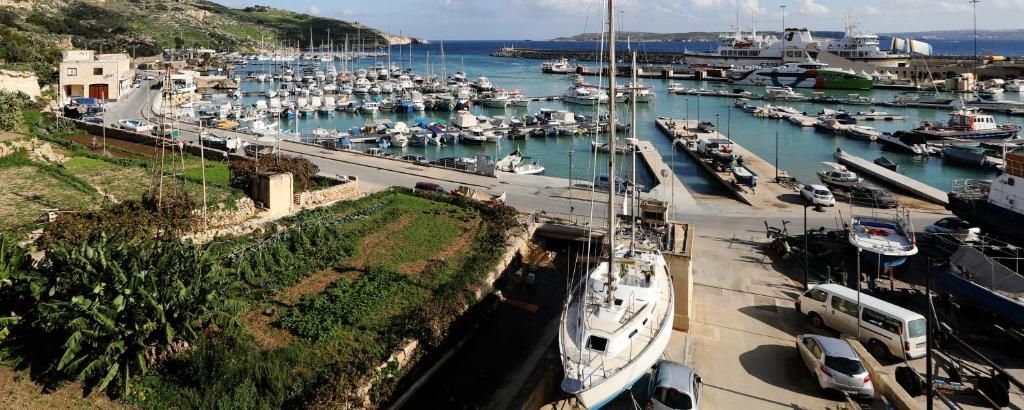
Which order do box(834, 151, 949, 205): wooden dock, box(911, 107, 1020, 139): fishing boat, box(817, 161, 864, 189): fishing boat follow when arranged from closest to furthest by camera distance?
box(834, 151, 949, 205): wooden dock
box(817, 161, 864, 189): fishing boat
box(911, 107, 1020, 139): fishing boat

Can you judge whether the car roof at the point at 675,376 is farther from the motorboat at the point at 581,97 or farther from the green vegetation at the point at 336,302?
the motorboat at the point at 581,97

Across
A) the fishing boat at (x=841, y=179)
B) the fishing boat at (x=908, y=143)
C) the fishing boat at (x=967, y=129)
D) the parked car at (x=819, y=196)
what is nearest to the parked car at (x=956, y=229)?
the parked car at (x=819, y=196)

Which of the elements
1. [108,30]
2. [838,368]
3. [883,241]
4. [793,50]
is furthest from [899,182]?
[108,30]

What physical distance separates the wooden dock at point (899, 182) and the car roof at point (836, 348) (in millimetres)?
19108

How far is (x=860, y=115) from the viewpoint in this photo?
64.7 metres

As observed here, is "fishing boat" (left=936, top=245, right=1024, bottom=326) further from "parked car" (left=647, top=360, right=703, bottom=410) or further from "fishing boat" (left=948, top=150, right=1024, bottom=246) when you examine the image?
"parked car" (left=647, top=360, right=703, bottom=410)

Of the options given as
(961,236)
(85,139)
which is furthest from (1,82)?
(961,236)

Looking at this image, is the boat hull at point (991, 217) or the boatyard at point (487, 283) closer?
the boatyard at point (487, 283)

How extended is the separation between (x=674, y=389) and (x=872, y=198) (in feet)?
67.0

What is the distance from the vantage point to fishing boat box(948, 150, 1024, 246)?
61.5ft

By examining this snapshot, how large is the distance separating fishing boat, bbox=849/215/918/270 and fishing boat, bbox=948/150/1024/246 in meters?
2.49

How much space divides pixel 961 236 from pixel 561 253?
12704 mm

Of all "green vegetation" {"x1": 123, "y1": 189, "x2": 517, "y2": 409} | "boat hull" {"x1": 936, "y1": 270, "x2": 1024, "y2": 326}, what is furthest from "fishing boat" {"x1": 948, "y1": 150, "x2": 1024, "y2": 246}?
"green vegetation" {"x1": 123, "y1": 189, "x2": 517, "y2": 409}

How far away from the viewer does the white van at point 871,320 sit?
12.6 metres
